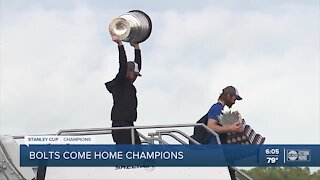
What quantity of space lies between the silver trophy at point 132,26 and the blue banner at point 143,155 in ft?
4.98

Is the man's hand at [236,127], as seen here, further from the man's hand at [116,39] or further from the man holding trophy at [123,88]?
the man's hand at [116,39]

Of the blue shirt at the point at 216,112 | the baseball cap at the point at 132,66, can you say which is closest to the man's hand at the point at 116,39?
the baseball cap at the point at 132,66

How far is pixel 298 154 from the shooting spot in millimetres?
13250

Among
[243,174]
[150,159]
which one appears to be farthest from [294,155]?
[150,159]

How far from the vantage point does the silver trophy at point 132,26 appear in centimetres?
1237

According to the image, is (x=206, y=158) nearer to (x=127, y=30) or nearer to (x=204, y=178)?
(x=204, y=178)

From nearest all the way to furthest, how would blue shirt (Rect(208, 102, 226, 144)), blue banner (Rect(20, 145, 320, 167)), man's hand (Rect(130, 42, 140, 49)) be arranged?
blue banner (Rect(20, 145, 320, 167)) → blue shirt (Rect(208, 102, 226, 144)) → man's hand (Rect(130, 42, 140, 49))

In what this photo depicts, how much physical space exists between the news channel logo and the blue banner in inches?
23.4

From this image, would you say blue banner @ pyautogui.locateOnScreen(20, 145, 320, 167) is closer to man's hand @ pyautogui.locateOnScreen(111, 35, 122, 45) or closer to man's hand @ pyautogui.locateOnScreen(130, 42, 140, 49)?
man's hand @ pyautogui.locateOnScreen(111, 35, 122, 45)

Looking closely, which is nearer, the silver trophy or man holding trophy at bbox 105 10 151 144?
man holding trophy at bbox 105 10 151 144

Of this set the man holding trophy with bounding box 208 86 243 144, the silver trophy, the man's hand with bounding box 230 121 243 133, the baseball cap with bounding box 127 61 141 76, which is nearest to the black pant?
the baseball cap with bounding box 127 61 141 76

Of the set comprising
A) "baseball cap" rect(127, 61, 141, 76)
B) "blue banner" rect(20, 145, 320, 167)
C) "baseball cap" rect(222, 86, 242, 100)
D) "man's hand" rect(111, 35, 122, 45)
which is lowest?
"blue banner" rect(20, 145, 320, 167)

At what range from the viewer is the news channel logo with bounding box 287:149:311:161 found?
1317cm

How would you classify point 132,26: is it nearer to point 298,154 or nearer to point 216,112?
point 216,112
